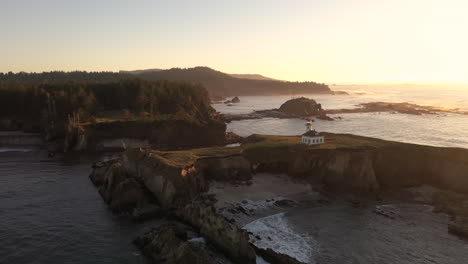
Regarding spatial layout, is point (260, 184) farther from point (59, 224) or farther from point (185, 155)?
point (59, 224)

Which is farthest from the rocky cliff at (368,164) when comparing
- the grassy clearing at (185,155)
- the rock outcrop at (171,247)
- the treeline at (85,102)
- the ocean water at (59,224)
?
the treeline at (85,102)

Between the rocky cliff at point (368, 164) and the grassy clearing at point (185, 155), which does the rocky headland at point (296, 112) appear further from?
the rocky cliff at point (368, 164)

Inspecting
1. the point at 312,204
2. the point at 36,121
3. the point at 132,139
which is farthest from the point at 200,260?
the point at 36,121

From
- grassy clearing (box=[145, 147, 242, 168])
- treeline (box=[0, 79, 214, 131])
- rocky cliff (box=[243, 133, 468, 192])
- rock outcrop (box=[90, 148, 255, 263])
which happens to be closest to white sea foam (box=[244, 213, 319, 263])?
rock outcrop (box=[90, 148, 255, 263])

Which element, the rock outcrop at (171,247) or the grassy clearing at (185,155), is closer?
the rock outcrop at (171,247)

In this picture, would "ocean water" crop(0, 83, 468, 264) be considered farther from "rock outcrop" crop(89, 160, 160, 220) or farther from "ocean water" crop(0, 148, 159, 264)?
"rock outcrop" crop(89, 160, 160, 220)

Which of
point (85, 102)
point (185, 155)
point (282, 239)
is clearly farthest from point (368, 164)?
point (85, 102)
